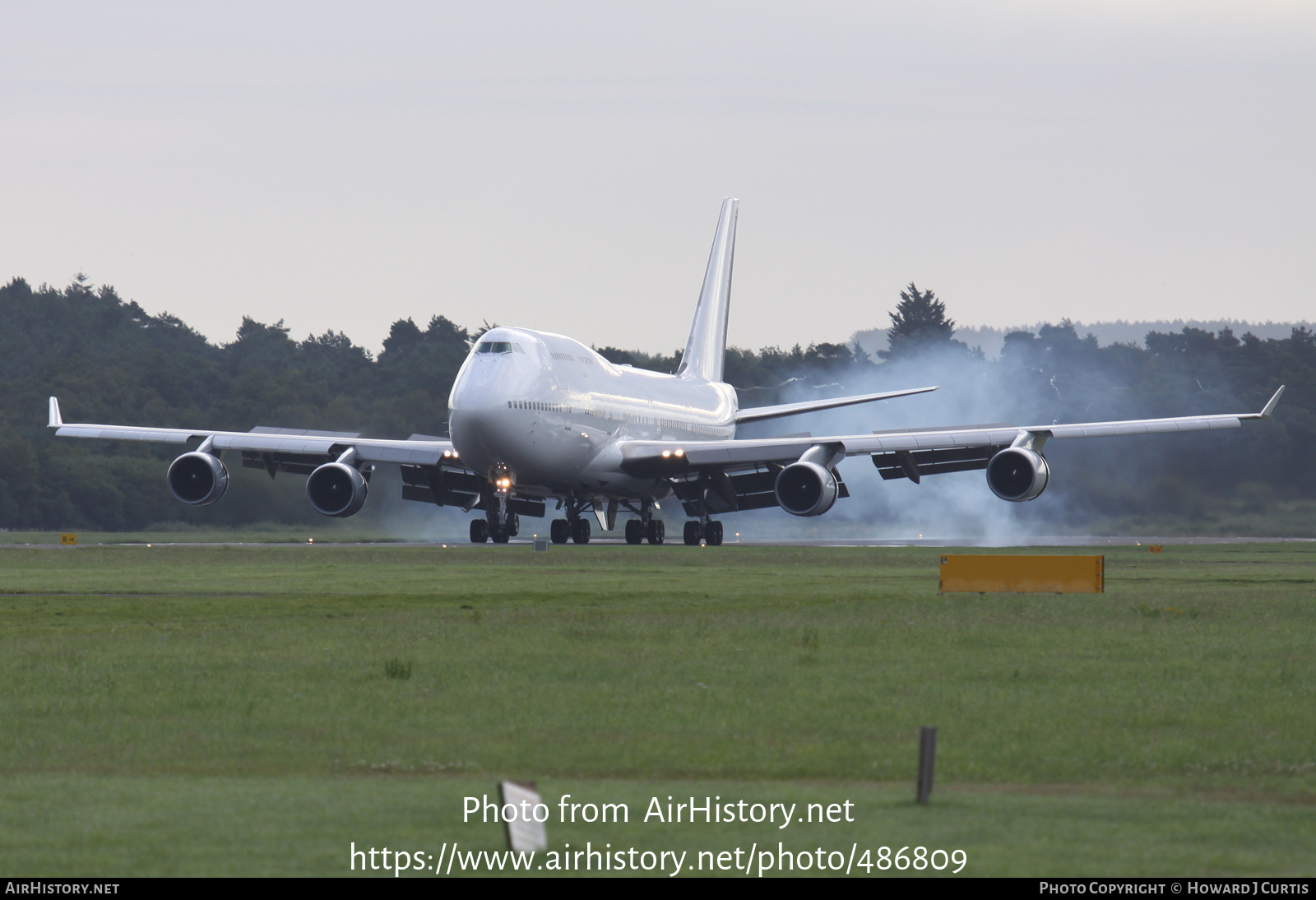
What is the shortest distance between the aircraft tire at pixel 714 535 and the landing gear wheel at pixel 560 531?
4401 millimetres

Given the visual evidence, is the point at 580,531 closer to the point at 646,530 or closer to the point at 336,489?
the point at 646,530

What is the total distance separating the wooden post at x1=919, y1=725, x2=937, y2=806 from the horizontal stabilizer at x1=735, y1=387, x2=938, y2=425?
4522cm

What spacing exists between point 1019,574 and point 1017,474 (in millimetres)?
17547

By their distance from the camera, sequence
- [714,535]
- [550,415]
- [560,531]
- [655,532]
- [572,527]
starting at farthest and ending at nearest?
[655,532] → [714,535] → [572,527] → [560,531] → [550,415]

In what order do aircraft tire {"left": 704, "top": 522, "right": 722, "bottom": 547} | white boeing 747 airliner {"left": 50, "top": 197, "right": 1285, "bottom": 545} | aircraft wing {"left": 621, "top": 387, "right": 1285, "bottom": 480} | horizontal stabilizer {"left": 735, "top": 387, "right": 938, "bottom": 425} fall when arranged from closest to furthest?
white boeing 747 airliner {"left": 50, "top": 197, "right": 1285, "bottom": 545} < aircraft wing {"left": 621, "top": 387, "right": 1285, "bottom": 480} < aircraft tire {"left": 704, "top": 522, "right": 722, "bottom": 547} < horizontal stabilizer {"left": 735, "top": 387, "right": 938, "bottom": 425}

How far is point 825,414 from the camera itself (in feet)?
238

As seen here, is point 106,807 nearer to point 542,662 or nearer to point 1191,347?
point 542,662

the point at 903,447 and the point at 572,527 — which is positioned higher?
the point at 903,447

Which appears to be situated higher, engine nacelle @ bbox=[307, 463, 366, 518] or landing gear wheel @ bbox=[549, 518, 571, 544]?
engine nacelle @ bbox=[307, 463, 366, 518]

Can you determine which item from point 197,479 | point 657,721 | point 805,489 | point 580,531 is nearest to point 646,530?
point 580,531

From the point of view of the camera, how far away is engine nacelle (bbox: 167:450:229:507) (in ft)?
164

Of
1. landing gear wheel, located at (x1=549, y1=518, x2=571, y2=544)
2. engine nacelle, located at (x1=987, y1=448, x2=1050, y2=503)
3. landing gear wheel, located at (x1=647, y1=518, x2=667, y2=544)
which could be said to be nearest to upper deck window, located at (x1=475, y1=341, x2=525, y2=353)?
landing gear wheel, located at (x1=549, y1=518, x2=571, y2=544)

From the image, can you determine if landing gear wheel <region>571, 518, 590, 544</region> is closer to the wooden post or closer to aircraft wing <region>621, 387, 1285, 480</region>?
aircraft wing <region>621, 387, 1285, 480</region>

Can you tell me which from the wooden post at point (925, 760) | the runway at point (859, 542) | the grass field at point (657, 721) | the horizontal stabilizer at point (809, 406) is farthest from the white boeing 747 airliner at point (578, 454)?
the wooden post at point (925, 760)
